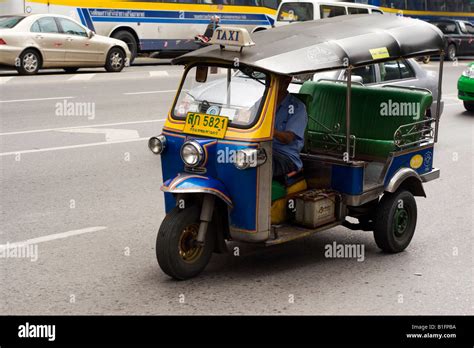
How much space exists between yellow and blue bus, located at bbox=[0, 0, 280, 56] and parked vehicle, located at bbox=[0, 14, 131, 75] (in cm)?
220

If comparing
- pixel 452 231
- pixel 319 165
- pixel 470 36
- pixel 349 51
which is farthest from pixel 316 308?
pixel 470 36

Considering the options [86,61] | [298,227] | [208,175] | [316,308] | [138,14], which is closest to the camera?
[316,308]

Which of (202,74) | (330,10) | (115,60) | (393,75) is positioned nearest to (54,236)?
(202,74)

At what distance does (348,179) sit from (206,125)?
52.3 inches

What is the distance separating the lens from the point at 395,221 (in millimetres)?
7160

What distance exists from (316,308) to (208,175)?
4.22 feet

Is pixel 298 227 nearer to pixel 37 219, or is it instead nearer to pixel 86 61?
pixel 37 219

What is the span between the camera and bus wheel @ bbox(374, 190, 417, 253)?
7.04m

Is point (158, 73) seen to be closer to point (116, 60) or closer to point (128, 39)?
point (116, 60)

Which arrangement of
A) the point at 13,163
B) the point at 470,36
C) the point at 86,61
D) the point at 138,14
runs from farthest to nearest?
the point at 470,36
the point at 138,14
the point at 86,61
the point at 13,163

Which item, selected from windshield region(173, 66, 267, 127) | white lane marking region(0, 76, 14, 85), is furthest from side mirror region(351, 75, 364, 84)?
white lane marking region(0, 76, 14, 85)

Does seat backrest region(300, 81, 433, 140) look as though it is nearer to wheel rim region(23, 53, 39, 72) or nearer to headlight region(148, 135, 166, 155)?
headlight region(148, 135, 166, 155)

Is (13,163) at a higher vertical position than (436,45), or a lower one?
lower

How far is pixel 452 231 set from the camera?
7.94 metres
